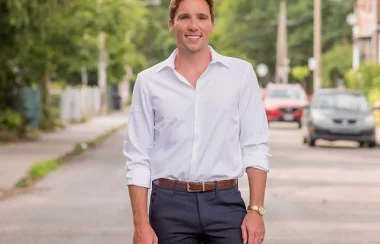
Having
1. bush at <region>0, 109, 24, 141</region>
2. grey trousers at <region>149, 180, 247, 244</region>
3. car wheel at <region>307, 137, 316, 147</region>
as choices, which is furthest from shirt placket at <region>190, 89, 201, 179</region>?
bush at <region>0, 109, 24, 141</region>

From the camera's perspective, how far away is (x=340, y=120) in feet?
94.6

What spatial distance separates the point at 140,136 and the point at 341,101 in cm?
2538

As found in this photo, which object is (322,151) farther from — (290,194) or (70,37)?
(290,194)

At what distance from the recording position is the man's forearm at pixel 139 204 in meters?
5.07

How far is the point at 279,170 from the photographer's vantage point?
818 inches

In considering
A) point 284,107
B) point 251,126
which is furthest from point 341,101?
point 251,126

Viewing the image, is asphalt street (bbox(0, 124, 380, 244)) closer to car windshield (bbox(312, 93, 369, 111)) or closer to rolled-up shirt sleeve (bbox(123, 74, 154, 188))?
rolled-up shirt sleeve (bbox(123, 74, 154, 188))

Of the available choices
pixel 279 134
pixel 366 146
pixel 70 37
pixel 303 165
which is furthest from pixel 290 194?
pixel 279 134

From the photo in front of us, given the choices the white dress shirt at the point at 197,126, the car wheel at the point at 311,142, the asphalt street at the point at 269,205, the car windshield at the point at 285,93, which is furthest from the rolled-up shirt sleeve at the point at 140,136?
the car windshield at the point at 285,93

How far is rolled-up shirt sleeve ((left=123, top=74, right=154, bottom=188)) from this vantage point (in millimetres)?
5164

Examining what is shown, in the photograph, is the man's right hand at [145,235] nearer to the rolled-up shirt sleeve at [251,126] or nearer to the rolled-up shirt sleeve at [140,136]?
the rolled-up shirt sleeve at [140,136]

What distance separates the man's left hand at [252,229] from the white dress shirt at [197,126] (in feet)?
0.69

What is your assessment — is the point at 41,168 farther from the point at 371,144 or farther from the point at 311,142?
the point at 371,144

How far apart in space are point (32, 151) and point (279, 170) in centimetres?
685
